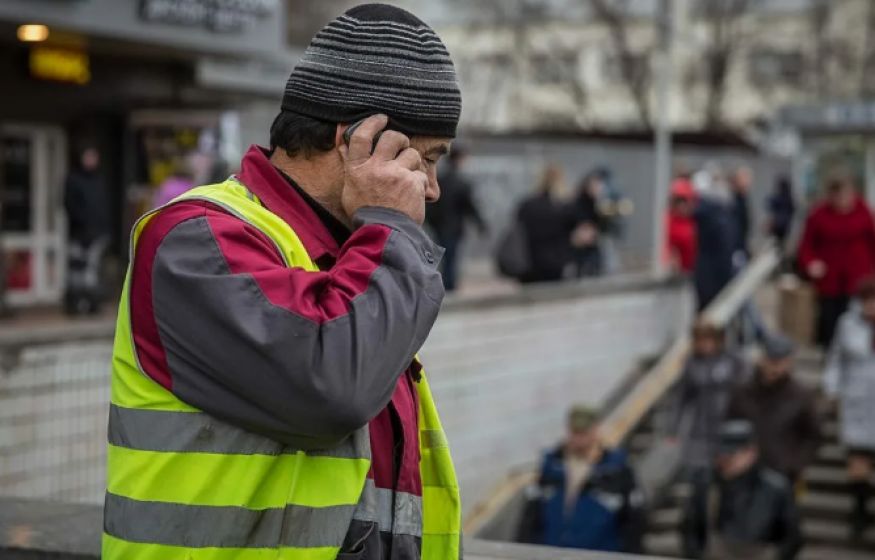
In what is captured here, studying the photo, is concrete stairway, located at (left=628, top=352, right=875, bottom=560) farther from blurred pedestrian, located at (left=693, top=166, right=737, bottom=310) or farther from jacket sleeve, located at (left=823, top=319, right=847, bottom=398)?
blurred pedestrian, located at (left=693, top=166, right=737, bottom=310)

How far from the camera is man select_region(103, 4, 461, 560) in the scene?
1.94m

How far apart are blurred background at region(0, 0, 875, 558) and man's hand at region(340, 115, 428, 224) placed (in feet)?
18.2

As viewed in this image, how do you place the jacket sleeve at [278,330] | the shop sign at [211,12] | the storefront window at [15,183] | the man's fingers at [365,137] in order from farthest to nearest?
the storefront window at [15,183]
the shop sign at [211,12]
the man's fingers at [365,137]
the jacket sleeve at [278,330]

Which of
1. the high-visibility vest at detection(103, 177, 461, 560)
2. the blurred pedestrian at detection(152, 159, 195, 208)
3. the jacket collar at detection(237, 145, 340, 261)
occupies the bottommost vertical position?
the blurred pedestrian at detection(152, 159, 195, 208)

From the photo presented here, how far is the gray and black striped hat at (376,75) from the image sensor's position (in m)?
2.15

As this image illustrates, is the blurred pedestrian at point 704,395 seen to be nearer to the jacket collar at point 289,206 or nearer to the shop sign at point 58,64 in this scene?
the jacket collar at point 289,206

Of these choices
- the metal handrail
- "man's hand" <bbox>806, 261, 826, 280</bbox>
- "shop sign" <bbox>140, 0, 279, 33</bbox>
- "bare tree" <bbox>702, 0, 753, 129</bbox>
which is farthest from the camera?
"bare tree" <bbox>702, 0, 753, 129</bbox>

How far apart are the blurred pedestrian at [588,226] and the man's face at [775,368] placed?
719cm

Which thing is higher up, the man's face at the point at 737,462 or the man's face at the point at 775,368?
the man's face at the point at 775,368

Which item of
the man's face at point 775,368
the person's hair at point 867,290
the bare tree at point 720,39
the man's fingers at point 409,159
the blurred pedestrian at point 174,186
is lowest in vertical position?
the man's face at point 775,368

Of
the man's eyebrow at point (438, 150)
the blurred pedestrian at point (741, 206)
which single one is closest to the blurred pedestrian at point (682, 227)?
the blurred pedestrian at point (741, 206)

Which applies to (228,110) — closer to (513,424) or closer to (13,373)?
(513,424)

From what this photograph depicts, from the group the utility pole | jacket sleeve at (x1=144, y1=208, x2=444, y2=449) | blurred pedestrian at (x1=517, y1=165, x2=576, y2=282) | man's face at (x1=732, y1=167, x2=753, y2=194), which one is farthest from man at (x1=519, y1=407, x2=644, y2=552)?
man's face at (x1=732, y1=167, x2=753, y2=194)

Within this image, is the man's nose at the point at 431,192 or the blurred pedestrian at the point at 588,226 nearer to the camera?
the man's nose at the point at 431,192
